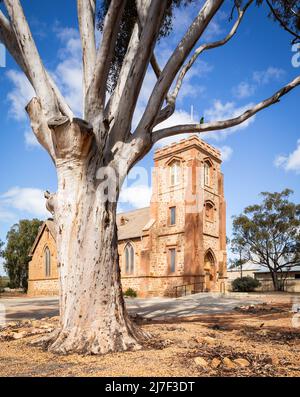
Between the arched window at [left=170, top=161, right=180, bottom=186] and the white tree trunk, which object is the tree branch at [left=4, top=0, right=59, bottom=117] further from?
the arched window at [left=170, top=161, right=180, bottom=186]

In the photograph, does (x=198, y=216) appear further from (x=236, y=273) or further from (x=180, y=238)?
(x=236, y=273)

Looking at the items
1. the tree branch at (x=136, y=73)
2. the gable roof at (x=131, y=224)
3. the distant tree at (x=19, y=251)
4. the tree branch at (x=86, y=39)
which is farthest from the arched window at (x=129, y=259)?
the tree branch at (x=86, y=39)

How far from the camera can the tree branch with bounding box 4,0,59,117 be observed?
19.3 ft

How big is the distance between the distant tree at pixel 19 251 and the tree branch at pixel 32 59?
42.1 m

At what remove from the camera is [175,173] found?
29.5m

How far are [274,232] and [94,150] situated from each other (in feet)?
109

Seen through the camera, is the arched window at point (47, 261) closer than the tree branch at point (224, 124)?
No

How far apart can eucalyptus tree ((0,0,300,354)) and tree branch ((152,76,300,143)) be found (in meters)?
0.07

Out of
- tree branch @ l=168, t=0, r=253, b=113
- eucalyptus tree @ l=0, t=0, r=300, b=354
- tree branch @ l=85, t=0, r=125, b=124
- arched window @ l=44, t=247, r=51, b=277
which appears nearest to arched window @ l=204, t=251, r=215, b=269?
arched window @ l=44, t=247, r=51, b=277

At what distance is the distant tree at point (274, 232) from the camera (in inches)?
1366

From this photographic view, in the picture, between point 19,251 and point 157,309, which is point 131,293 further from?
point 19,251

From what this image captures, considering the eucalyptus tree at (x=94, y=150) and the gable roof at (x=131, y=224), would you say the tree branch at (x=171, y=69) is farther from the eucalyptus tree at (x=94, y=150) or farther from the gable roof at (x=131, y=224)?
the gable roof at (x=131, y=224)

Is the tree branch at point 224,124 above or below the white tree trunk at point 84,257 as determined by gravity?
above

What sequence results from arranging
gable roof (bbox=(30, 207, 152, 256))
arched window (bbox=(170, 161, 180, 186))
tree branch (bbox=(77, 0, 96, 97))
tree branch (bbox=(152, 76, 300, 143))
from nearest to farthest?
1. tree branch (bbox=(77, 0, 96, 97))
2. tree branch (bbox=(152, 76, 300, 143))
3. arched window (bbox=(170, 161, 180, 186))
4. gable roof (bbox=(30, 207, 152, 256))
